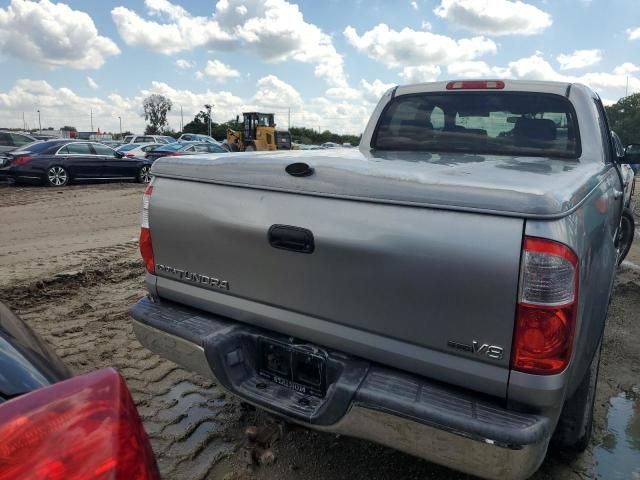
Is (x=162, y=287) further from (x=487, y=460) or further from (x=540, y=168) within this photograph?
(x=540, y=168)

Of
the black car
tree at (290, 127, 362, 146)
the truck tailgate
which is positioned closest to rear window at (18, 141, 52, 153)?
the black car

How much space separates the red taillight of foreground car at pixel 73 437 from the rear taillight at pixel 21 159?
631 inches

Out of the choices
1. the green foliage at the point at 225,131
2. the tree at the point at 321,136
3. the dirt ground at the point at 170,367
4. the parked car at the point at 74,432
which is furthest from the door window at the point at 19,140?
the tree at the point at 321,136

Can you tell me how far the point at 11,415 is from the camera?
104cm

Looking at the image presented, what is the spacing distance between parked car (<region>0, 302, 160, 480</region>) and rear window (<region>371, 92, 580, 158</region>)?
322cm

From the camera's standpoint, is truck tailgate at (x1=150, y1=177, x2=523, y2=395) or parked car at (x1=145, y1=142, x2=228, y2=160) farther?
parked car at (x1=145, y1=142, x2=228, y2=160)

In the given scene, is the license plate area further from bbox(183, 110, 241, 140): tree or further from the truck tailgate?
bbox(183, 110, 241, 140): tree

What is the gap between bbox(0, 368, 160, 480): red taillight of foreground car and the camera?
0.98 metres

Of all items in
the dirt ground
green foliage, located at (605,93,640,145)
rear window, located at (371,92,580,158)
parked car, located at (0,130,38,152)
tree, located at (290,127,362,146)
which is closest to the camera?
the dirt ground

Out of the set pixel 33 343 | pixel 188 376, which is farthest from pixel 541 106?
pixel 33 343

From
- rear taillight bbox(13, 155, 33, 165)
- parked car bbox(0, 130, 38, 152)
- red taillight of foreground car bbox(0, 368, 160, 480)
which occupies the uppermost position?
parked car bbox(0, 130, 38, 152)

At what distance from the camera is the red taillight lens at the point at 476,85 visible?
404cm

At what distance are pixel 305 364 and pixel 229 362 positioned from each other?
406 mm

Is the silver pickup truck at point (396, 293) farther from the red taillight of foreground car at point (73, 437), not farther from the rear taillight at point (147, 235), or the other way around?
the red taillight of foreground car at point (73, 437)
